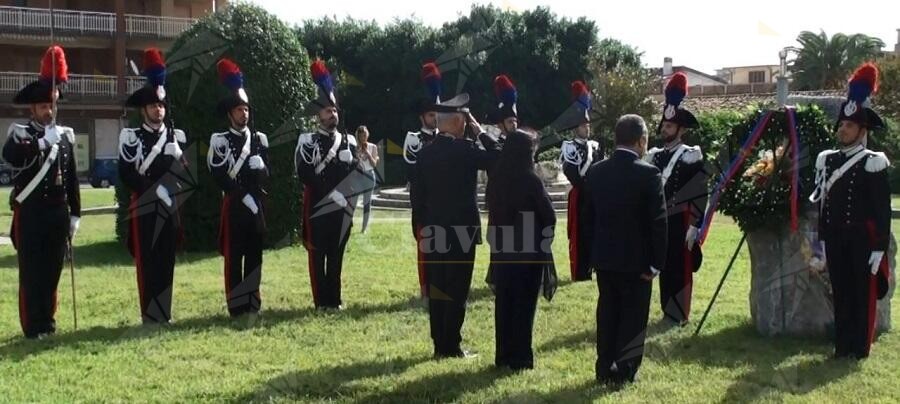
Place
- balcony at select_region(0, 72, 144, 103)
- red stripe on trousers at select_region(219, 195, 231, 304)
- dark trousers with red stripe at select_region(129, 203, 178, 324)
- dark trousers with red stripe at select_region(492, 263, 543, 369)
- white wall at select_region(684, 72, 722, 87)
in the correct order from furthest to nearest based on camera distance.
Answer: white wall at select_region(684, 72, 722, 87) < balcony at select_region(0, 72, 144, 103) < red stripe on trousers at select_region(219, 195, 231, 304) < dark trousers with red stripe at select_region(129, 203, 178, 324) < dark trousers with red stripe at select_region(492, 263, 543, 369)

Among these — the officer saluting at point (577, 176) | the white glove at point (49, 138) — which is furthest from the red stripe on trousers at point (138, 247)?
the officer saluting at point (577, 176)

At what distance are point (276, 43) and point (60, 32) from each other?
31.9 metres

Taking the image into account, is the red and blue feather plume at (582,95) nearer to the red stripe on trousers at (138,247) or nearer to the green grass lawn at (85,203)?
the red stripe on trousers at (138,247)

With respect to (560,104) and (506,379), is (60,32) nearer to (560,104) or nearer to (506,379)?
(560,104)

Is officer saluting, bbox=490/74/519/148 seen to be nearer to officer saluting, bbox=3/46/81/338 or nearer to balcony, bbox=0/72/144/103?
officer saluting, bbox=3/46/81/338

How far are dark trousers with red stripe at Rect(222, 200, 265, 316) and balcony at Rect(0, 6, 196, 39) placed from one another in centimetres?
3530

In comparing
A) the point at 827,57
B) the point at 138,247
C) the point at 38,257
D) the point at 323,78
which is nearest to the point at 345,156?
the point at 323,78

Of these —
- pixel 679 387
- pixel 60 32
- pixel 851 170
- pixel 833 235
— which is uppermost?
pixel 60 32

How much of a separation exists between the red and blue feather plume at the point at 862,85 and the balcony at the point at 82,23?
125 feet

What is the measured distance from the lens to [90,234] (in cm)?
1703

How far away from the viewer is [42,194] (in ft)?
26.0

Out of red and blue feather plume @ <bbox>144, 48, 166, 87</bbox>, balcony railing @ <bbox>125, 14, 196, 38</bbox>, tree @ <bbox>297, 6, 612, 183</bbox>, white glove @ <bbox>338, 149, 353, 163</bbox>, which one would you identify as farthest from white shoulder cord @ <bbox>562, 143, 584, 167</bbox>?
balcony railing @ <bbox>125, 14, 196, 38</bbox>

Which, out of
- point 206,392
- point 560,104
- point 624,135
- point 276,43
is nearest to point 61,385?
point 206,392

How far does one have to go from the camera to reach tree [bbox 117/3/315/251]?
43.2 feet
